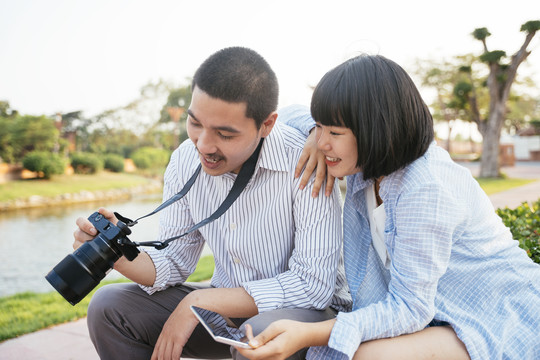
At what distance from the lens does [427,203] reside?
128 cm

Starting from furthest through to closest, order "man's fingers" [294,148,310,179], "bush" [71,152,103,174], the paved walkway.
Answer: "bush" [71,152,103,174]
the paved walkway
"man's fingers" [294,148,310,179]

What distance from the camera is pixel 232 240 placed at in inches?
66.9

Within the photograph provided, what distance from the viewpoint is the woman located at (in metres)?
1.27

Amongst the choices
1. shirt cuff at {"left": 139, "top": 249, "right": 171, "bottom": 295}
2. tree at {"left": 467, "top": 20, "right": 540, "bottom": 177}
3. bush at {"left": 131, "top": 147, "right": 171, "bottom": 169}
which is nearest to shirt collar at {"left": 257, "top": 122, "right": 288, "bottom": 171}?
shirt cuff at {"left": 139, "top": 249, "right": 171, "bottom": 295}

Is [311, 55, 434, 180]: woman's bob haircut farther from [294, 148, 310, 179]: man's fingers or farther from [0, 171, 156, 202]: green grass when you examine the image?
[0, 171, 156, 202]: green grass

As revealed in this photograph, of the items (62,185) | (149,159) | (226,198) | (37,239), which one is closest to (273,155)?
(226,198)

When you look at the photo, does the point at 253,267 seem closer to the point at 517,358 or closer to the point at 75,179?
the point at 517,358

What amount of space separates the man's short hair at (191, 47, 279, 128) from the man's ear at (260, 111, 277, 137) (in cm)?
1

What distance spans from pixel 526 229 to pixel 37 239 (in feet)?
30.4

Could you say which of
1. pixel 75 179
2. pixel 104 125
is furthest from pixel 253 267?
pixel 104 125

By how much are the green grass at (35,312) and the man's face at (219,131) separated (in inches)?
77.6

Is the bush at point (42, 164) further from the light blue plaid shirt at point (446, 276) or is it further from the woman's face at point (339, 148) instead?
the light blue plaid shirt at point (446, 276)

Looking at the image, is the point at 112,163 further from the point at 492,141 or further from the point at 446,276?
the point at 446,276

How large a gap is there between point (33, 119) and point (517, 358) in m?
22.4
